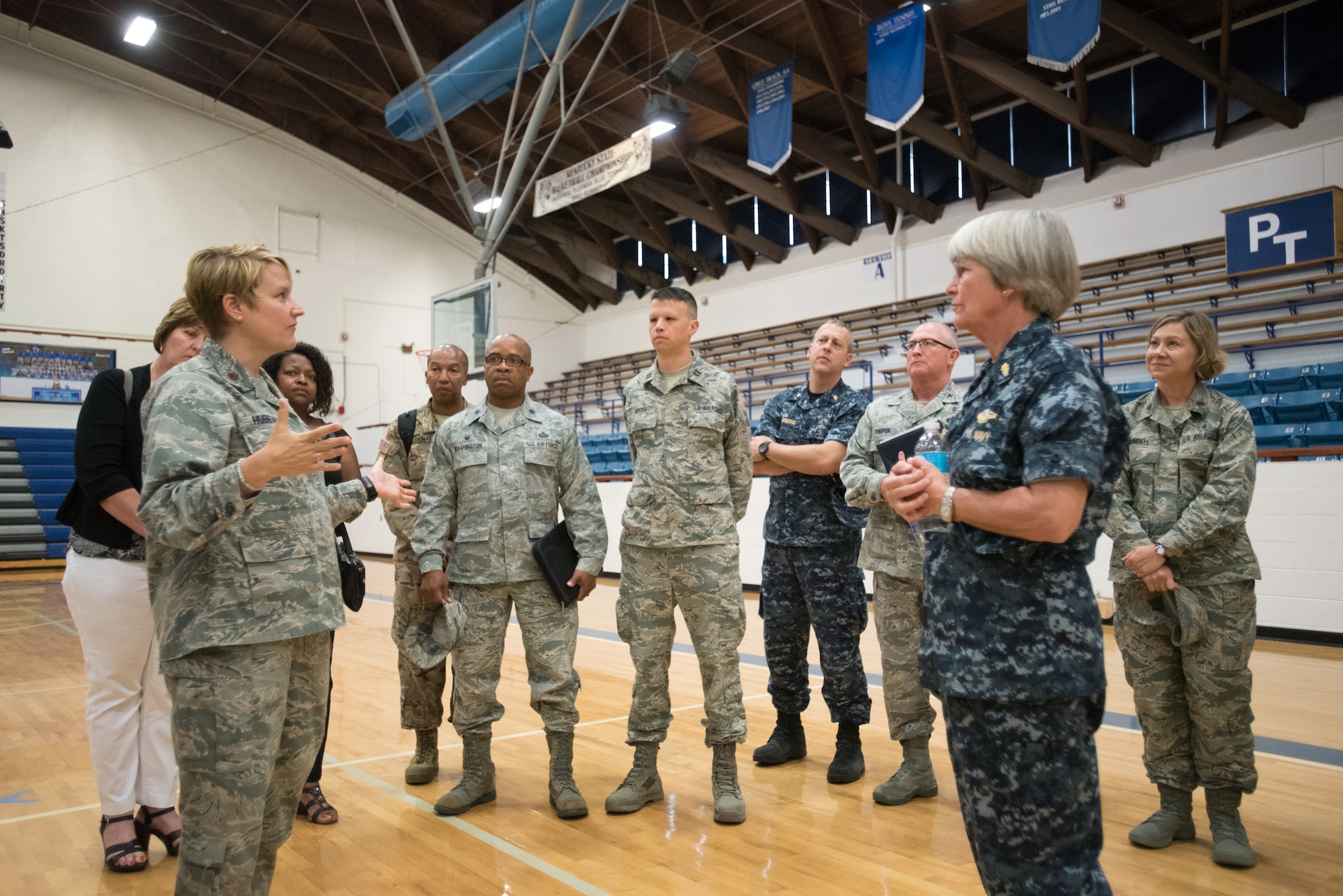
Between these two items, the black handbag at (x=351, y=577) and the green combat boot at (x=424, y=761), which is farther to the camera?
the green combat boot at (x=424, y=761)

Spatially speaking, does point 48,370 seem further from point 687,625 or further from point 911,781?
point 911,781

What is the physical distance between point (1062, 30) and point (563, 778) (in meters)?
6.33

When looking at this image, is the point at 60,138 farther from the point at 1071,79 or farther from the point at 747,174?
the point at 1071,79

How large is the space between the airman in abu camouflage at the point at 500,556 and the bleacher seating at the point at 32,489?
37.5 feet

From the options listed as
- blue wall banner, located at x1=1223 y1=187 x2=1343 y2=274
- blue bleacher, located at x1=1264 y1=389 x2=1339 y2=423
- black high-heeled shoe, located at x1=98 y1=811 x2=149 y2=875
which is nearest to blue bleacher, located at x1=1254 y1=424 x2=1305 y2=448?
blue bleacher, located at x1=1264 y1=389 x2=1339 y2=423

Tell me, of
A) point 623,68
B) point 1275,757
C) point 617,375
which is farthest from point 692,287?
point 1275,757

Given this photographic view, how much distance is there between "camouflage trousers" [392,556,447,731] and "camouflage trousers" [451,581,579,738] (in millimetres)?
242

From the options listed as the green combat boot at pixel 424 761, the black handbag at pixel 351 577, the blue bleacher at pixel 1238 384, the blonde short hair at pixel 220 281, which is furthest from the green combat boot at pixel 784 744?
the blue bleacher at pixel 1238 384

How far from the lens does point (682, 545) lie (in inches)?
119

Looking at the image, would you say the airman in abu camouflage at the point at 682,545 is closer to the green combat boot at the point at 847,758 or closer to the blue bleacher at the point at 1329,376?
the green combat boot at the point at 847,758

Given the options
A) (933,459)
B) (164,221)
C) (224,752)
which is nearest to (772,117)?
(933,459)

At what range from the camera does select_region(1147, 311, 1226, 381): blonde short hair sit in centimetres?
274

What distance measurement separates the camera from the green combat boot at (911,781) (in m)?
3.08

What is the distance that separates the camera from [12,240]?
1267 centimetres
